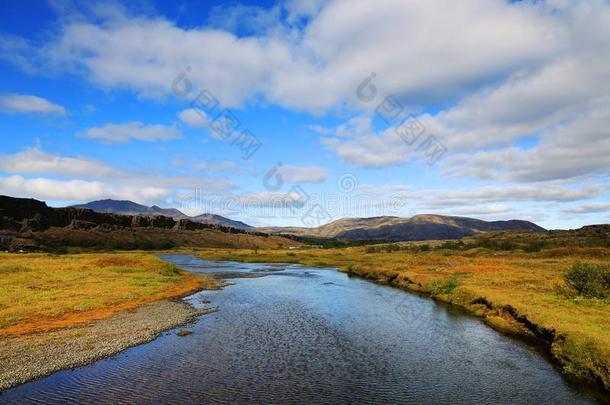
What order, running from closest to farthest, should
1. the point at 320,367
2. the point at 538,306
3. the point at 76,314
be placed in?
the point at 320,367 → the point at 538,306 → the point at 76,314

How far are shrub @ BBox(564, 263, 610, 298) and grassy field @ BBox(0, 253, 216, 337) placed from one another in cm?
4457

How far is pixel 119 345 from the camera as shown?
28.9m

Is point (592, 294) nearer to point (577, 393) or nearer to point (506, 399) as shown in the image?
point (577, 393)

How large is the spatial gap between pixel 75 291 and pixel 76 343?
2266 centimetres

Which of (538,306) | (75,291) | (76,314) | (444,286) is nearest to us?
(538,306)

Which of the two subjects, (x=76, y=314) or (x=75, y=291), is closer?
(x=76, y=314)

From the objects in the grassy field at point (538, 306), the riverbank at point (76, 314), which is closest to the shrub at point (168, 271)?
the riverbank at point (76, 314)

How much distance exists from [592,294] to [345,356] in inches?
1063

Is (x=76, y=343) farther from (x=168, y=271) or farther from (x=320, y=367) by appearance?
(x=168, y=271)

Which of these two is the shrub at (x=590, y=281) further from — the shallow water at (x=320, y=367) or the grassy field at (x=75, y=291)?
the grassy field at (x=75, y=291)

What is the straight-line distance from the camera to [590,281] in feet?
133

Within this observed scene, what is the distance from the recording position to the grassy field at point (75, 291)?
34.9 meters

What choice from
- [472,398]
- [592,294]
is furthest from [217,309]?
[592,294]

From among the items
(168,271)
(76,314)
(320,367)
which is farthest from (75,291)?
(320,367)
